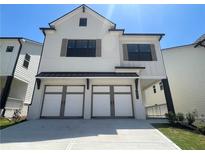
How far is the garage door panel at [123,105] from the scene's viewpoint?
1142 centimetres

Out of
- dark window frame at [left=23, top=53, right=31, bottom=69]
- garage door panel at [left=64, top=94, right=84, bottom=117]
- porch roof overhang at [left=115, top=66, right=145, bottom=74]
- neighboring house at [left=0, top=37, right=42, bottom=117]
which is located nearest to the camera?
garage door panel at [left=64, top=94, right=84, bottom=117]

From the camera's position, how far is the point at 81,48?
1321 cm

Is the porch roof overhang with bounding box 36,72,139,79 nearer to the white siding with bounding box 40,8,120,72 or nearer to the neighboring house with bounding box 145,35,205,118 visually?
the white siding with bounding box 40,8,120,72

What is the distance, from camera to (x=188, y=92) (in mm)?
15188

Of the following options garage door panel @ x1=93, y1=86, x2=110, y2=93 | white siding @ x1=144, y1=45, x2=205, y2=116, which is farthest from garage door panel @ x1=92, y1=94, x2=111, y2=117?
white siding @ x1=144, y1=45, x2=205, y2=116

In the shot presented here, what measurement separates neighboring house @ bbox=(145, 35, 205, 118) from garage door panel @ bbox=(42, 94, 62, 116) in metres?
10.3

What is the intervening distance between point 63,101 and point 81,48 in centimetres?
469

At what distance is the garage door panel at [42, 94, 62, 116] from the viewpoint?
11.4 m

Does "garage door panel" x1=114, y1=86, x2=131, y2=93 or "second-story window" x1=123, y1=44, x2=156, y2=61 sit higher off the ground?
"second-story window" x1=123, y1=44, x2=156, y2=61

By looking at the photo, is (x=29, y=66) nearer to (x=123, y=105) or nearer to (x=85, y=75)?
(x=85, y=75)

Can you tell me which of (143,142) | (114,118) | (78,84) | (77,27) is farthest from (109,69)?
(143,142)

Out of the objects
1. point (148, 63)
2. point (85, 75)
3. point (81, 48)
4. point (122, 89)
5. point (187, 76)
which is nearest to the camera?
point (85, 75)

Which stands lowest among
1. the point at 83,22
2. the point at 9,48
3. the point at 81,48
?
the point at 81,48

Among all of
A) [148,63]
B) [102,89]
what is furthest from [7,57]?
[148,63]
